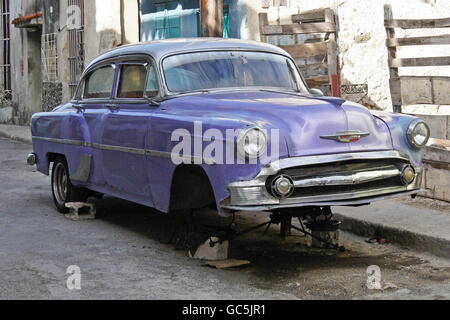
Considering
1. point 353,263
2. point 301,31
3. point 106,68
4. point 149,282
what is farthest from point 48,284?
point 301,31

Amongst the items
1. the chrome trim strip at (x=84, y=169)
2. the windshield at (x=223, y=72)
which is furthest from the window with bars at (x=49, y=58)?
the windshield at (x=223, y=72)

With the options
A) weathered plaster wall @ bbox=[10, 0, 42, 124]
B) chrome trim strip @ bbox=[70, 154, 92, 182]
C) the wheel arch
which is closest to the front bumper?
the wheel arch

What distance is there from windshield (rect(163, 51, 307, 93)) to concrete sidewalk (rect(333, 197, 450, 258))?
1.31 meters

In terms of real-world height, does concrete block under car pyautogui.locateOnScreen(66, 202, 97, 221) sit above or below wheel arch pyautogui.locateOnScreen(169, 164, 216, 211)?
below

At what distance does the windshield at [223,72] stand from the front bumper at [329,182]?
1394 millimetres

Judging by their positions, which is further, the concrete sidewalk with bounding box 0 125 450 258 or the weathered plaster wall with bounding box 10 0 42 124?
the weathered plaster wall with bounding box 10 0 42 124

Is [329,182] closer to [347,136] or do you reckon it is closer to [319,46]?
[347,136]

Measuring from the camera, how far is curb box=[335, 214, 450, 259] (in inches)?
245

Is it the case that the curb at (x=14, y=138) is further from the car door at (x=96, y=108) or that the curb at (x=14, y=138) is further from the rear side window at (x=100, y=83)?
the car door at (x=96, y=108)

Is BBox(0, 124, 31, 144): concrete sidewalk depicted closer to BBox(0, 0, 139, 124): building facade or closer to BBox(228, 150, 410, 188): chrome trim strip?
BBox(0, 0, 139, 124): building facade

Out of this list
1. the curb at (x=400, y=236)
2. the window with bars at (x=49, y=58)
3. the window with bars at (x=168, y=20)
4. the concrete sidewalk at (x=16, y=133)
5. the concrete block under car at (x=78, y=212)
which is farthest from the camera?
the window with bars at (x=49, y=58)

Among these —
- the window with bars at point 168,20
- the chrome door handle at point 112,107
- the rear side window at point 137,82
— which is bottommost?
the chrome door handle at point 112,107

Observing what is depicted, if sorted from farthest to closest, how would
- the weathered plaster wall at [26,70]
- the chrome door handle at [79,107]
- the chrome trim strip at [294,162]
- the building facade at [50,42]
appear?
the weathered plaster wall at [26,70] → the building facade at [50,42] → the chrome door handle at [79,107] → the chrome trim strip at [294,162]

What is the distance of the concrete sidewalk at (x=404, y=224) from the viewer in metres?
6.34
